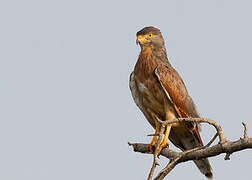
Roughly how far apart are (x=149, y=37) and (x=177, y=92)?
1.18 metres

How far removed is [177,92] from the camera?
7129 millimetres

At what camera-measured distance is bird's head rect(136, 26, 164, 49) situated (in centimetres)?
765

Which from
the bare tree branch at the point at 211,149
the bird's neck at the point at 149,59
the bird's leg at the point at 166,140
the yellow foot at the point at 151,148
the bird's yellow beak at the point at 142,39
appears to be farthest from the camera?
the bird's yellow beak at the point at 142,39

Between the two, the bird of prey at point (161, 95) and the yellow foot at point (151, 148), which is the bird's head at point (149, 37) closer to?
the bird of prey at point (161, 95)

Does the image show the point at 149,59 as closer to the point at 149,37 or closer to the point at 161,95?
the point at 149,37

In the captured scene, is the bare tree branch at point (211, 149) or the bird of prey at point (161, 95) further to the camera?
the bird of prey at point (161, 95)

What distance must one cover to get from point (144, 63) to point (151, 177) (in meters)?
3.52

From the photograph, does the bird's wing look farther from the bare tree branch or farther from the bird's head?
the bare tree branch

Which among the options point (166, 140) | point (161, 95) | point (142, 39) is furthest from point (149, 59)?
point (166, 140)

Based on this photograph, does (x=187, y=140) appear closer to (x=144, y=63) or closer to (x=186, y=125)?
(x=186, y=125)

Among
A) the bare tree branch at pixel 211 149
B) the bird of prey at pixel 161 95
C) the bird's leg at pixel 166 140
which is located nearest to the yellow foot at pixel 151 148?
the bird of prey at pixel 161 95

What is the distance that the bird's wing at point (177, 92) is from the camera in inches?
277

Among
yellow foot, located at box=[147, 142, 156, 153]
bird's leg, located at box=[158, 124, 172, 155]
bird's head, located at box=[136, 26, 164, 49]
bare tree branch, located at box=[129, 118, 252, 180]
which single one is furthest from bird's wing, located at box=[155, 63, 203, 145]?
bare tree branch, located at box=[129, 118, 252, 180]

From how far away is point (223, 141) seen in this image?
4.87 meters
